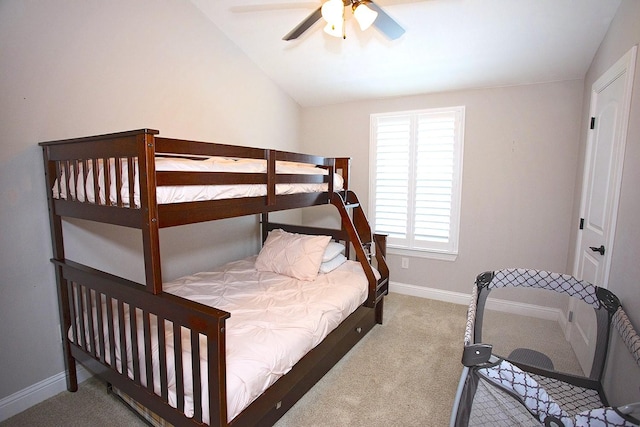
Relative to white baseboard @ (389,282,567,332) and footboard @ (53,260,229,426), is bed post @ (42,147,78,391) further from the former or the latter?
white baseboard @ (389,282,567,332)

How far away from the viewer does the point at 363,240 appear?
3102 mm

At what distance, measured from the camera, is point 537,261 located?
309 cm

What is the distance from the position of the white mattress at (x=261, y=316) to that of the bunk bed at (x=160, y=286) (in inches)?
1.1

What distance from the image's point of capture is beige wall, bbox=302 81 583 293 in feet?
9.53

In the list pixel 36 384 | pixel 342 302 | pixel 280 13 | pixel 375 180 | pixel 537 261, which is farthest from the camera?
pixel 375 180

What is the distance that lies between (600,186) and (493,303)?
1568 millimetres

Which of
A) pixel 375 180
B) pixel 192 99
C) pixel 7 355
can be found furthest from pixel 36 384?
pixel 375 180

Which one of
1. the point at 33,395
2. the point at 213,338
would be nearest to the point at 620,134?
the point at 213,338

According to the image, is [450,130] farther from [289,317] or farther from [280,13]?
[289,317]

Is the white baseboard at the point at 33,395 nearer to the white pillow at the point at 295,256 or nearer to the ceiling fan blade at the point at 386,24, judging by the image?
the white pillow at the point at 295,256

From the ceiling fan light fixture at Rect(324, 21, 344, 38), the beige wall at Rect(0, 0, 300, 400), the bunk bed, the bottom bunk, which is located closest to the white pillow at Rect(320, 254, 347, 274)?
the bottom bunk

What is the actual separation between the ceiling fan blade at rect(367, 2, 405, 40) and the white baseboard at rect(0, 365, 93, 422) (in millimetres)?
2910

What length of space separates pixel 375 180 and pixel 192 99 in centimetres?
207

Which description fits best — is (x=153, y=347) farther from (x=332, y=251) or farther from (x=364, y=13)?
(x=364, y=13)
